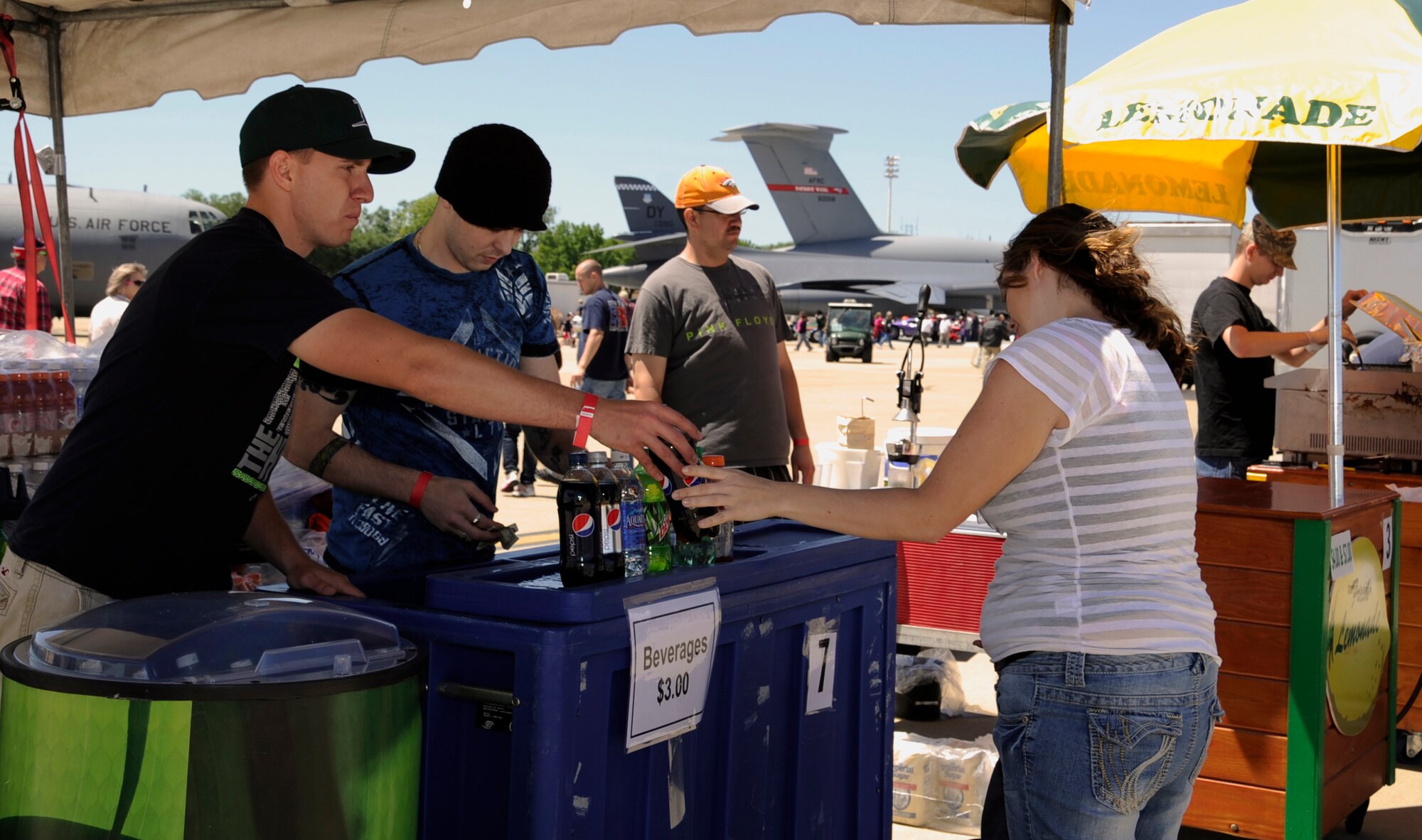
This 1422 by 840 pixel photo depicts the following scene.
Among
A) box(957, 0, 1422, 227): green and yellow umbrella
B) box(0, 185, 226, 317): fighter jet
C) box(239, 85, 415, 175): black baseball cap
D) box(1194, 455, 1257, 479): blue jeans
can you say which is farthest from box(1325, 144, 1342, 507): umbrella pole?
box(0, 185, 226, 317): fighter jet

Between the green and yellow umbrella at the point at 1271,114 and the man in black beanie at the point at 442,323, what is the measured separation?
1.89 m

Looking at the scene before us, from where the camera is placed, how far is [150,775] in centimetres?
182

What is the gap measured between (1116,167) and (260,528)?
4676 mm

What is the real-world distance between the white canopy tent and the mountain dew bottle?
1.96m

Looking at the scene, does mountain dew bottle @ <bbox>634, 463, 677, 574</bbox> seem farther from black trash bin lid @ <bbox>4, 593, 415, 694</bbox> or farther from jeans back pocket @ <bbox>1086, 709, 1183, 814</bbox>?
jeans back pocket @ <bbox>1086, 709, 1183, 814</bbox>

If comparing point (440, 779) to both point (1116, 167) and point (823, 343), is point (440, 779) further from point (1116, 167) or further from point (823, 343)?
point (823, 343)

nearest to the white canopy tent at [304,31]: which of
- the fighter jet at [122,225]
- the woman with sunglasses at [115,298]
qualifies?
the woman with sunglasses at [115,298]

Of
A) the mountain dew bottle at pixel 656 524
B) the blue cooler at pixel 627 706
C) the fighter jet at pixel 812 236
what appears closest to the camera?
the blue cooler at pixel 627 706

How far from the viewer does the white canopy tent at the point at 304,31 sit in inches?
151

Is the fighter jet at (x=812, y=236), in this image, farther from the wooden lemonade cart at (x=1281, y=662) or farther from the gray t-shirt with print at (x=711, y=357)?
the wooden lemonade cart at (x=1281, y=662)

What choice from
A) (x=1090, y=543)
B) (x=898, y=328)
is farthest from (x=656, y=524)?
(x=898, y=328)

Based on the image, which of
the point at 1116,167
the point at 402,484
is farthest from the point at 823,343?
the point at 402,484

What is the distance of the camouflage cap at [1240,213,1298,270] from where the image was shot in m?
5.53

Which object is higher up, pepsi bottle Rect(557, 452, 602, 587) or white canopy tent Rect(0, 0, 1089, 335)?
white canopy tent Rect(0, 0, 1089, 335)
